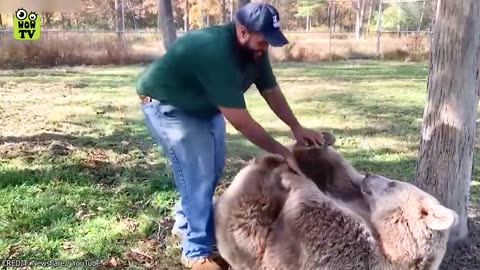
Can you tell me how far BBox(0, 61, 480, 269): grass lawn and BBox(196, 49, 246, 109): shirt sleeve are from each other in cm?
135

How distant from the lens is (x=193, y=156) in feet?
10.6

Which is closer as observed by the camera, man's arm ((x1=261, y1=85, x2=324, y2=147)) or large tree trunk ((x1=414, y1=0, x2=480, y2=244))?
man's arm ((x1=261, y1=85, x2=324, y2=147))

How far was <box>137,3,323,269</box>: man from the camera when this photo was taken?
9.61ft

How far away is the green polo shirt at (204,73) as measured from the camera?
291cm

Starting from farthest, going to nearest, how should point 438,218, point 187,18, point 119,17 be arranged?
1. point 187,18
2. point 119,17
3. point 438,218

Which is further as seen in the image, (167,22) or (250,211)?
(167,22)

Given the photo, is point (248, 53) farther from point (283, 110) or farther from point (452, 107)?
point (452, 107)

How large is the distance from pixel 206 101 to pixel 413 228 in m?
1.33

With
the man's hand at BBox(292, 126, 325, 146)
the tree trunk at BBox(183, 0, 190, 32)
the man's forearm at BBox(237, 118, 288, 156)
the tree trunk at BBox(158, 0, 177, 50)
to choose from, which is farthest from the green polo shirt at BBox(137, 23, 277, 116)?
the tree trunk at BBox(183, 0, 190, 32)

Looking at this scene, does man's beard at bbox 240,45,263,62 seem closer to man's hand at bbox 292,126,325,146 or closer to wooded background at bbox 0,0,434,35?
man's hand at bbox 292,126,325,146

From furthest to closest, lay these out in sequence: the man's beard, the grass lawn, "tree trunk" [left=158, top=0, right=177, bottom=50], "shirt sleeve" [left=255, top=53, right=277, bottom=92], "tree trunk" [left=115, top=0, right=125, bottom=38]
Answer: "tree trunk" [left=115, top=0, right=125, bottom=38] → "tree trunk" [left=158, top=0, right=177, bottom=50] → the grass lawn → "shirt sleeve" [left=255, top=53, right=277, bottom=92] → the man's beard

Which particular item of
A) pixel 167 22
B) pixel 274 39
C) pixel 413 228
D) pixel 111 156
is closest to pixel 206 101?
pixel 274 39

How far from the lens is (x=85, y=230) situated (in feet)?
13.3

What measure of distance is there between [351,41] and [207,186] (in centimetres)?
1857
